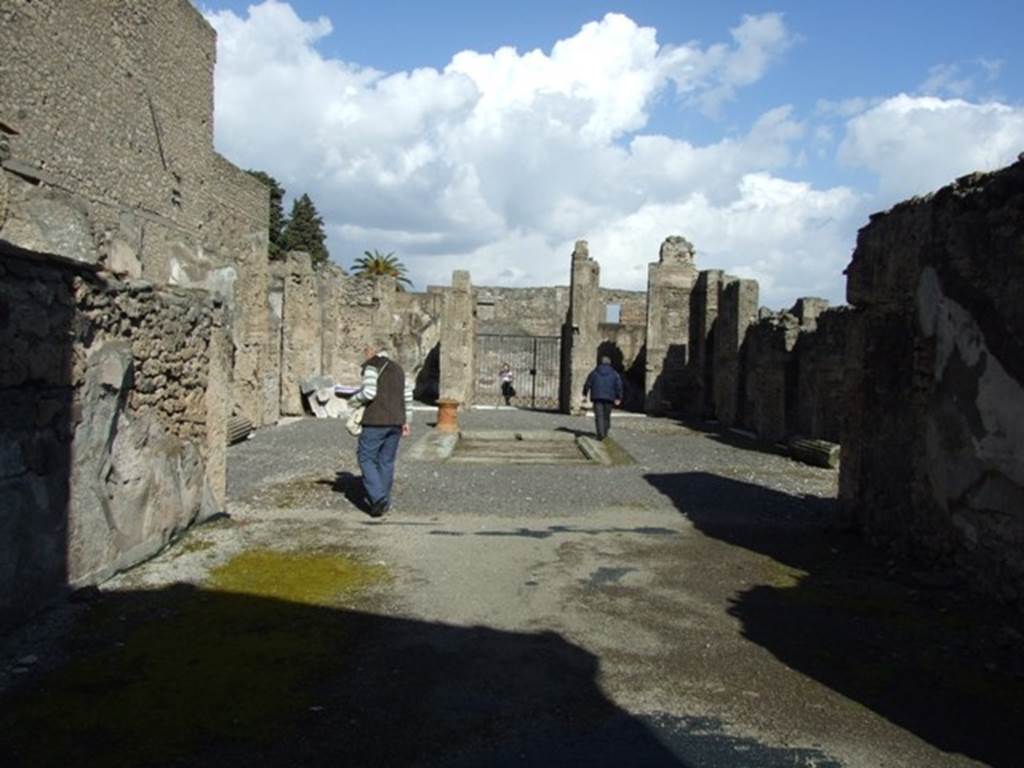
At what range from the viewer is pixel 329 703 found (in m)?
3.78

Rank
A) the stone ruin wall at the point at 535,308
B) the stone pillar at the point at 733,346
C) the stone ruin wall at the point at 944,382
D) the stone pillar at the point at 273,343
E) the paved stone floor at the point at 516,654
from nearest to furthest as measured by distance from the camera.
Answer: the paved stone floor at the point at 516,654 → the stone ruin wall at the point at 944,382 → the stone pillar at the point at 273,343 → the stone pillar at the point at 733,346 → the stone ruin wall at the point at 535,308

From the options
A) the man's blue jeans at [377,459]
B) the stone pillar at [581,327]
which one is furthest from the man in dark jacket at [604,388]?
the stone pillar at [581,327]

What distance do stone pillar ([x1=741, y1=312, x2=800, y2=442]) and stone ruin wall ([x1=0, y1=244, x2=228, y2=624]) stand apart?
12.5 metres

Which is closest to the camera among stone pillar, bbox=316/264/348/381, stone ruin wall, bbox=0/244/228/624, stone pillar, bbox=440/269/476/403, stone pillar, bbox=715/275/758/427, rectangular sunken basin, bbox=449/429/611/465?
stone ruin wall, bbox=0/244/228/624

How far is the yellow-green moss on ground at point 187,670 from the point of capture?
3381 millimetres

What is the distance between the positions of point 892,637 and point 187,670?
3884mm

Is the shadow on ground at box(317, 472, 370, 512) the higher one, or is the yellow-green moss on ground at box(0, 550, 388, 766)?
the shadow on ground at box(317, 472, 370, 512)

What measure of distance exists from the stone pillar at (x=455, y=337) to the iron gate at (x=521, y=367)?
16.4 feet

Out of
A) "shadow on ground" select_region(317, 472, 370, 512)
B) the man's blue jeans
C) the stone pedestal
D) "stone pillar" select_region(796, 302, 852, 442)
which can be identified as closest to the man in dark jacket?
the stone pedestal

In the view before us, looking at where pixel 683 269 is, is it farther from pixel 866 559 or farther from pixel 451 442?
pixel 866 559

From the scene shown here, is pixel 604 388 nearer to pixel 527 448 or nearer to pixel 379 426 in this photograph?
pixel 527 448

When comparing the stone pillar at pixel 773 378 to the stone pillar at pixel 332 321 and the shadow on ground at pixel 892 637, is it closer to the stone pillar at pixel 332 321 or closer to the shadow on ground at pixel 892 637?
the shadow on ground at pixel 892 637

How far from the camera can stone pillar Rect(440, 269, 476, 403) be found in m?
23.0

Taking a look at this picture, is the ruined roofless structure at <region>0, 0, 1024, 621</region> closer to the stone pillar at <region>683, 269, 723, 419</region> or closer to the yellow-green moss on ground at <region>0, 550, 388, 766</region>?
the yellow-green moss on ground at <region>0, 550, 388, 766</region>
